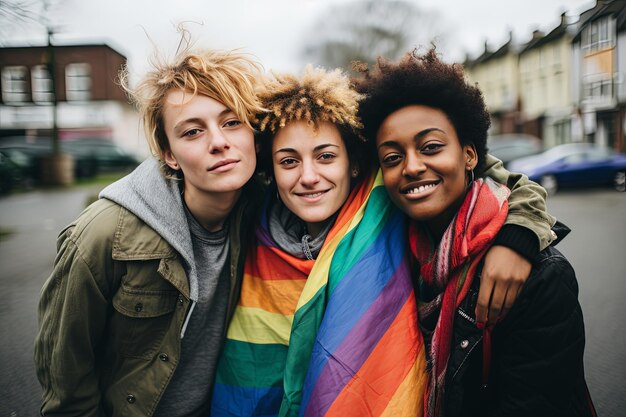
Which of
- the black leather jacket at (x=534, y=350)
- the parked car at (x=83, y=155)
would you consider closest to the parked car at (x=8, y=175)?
the parked car at (x=83, y=155)

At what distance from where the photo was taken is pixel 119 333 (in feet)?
6.88

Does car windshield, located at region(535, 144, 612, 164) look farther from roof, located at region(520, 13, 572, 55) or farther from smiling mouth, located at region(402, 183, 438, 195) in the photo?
roof, located at region(520, 13, 572, 55)

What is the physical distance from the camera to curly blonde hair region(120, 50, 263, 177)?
219 centimetres

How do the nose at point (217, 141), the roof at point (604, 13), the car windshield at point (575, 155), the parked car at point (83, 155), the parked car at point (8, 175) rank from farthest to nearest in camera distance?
the roof at point (604, 13) < the parked car at point (83, 155) < the parked car at point (8, 175) < the car windshield at point (575, 155) < the nose at point (217, 141)

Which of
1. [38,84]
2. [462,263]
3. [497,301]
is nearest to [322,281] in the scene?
[462,263]

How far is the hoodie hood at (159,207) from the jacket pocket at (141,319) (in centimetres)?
15

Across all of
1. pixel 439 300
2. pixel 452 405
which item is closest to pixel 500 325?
pixel 439 300

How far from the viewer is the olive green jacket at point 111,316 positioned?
1.98 metres

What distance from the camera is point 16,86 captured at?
2914 centimetres

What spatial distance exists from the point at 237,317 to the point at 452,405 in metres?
1.09

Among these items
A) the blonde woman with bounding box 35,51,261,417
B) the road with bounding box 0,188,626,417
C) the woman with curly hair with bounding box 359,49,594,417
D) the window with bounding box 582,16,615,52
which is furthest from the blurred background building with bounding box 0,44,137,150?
the woman with curly hair with bounding box 359,49,594,417

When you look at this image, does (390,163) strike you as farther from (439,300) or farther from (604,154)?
(604,154)

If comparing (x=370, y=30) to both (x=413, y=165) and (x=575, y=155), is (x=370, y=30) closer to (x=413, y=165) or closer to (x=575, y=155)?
(x=575, y=155)

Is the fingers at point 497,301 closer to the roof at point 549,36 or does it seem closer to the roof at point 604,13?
the roof at point 604,13
